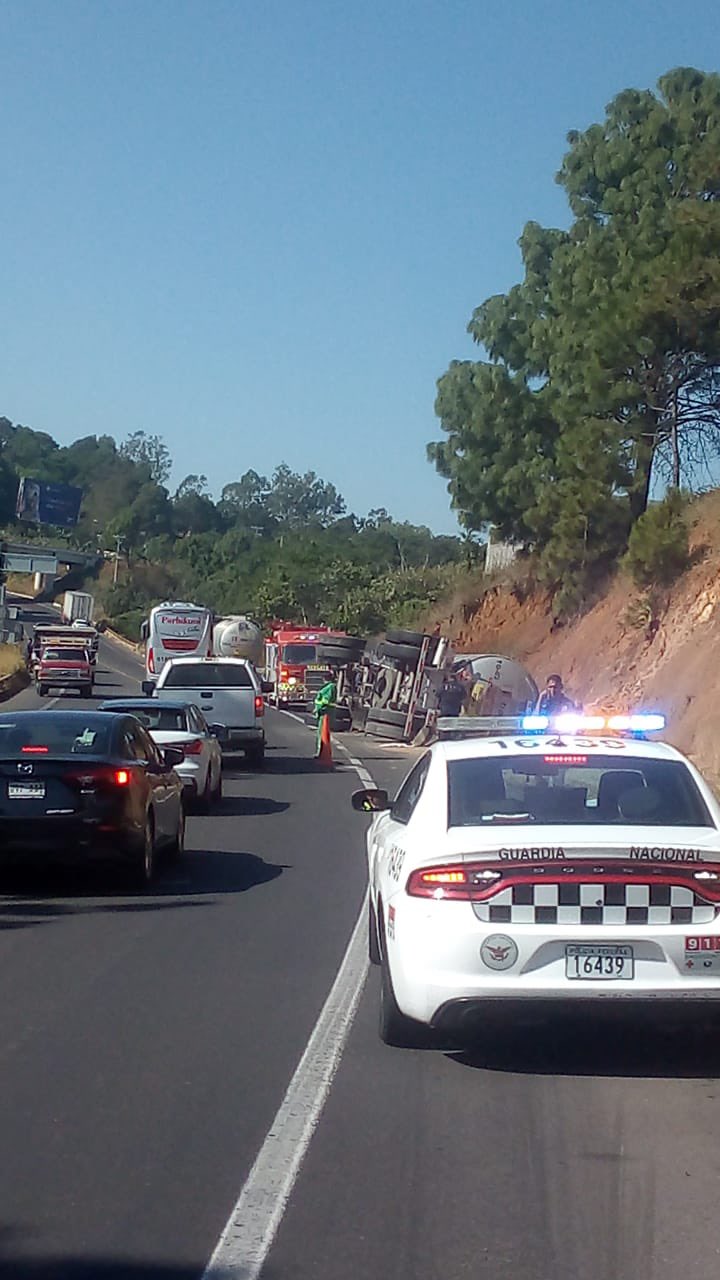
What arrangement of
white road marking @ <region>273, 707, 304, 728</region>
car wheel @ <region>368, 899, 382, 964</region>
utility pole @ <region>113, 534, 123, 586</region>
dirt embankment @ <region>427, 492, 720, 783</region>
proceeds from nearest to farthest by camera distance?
car wheel @ <region>368, 899, 382, 964</region> → dirt embankment @ <region>427, 492, 720, 783</region> → white road marking @ <region>273, 707, 304, 728</region> → utility pole @ <region>113, 534, 123, 586</region>

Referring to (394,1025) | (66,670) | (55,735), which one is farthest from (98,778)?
(66,670)

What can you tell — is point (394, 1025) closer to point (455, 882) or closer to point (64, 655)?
point (455, 882)

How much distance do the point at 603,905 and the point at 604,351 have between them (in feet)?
100

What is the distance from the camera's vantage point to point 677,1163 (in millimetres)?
6375

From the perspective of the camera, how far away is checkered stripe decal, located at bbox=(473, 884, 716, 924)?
741 centimetres

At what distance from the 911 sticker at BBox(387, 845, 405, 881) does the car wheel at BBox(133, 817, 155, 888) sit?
18.5 ft

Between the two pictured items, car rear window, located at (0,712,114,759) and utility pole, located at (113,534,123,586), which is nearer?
car rear window, located at (0,712,114,759)

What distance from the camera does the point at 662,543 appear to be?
38.8 meters

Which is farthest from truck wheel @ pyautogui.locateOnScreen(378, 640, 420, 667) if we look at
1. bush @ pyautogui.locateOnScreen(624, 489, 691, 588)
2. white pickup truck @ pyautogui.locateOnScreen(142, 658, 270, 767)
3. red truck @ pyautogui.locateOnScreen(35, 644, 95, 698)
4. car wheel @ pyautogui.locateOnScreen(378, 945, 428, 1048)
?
car wheel @ pyautogui.locateOnScreen(378, 945, 428, 1048)

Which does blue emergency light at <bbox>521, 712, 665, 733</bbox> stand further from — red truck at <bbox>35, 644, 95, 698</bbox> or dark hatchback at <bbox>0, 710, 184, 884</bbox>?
red truck at <bbox>35, 644, 95, 698</bbox>

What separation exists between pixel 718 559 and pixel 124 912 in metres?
27.4

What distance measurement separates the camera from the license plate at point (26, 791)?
1359 centimetres

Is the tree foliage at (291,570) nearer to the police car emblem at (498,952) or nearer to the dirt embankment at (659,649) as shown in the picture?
the dirt embankment at (659,649)

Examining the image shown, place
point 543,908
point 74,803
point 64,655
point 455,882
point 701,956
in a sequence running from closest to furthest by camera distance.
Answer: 1. point 701,956
2. point 543,908
3. point 455,882
4. point 74,803
5. point 64,655
